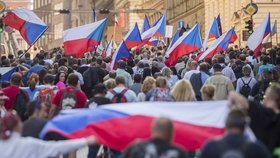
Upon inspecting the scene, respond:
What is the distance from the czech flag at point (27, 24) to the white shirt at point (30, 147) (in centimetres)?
1710

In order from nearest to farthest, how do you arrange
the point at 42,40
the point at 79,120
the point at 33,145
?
the point at 33,145 < the point at 79,120 < the point at 42,40

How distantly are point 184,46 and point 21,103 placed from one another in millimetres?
10679

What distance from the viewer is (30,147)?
1132 cm

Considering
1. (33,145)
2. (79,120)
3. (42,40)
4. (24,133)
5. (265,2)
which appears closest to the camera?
(33,145)

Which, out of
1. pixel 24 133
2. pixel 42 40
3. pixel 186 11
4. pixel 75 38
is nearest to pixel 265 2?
pixel 186 11

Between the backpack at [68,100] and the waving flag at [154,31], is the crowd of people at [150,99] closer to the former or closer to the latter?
the backpack at [68,100]

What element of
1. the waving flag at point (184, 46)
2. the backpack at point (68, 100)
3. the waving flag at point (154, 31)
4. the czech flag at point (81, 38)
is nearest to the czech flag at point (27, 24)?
the czech flag at point (81, 38)

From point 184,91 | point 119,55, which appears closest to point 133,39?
point 119,55

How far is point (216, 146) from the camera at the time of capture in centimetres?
963

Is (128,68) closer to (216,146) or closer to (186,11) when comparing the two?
(216,146)

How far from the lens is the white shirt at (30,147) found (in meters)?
11.2

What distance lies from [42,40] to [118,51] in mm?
Answer: 149815

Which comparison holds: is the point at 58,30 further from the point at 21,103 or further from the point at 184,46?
the point at 21,103

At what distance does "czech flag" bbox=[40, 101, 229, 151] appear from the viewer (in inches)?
460
